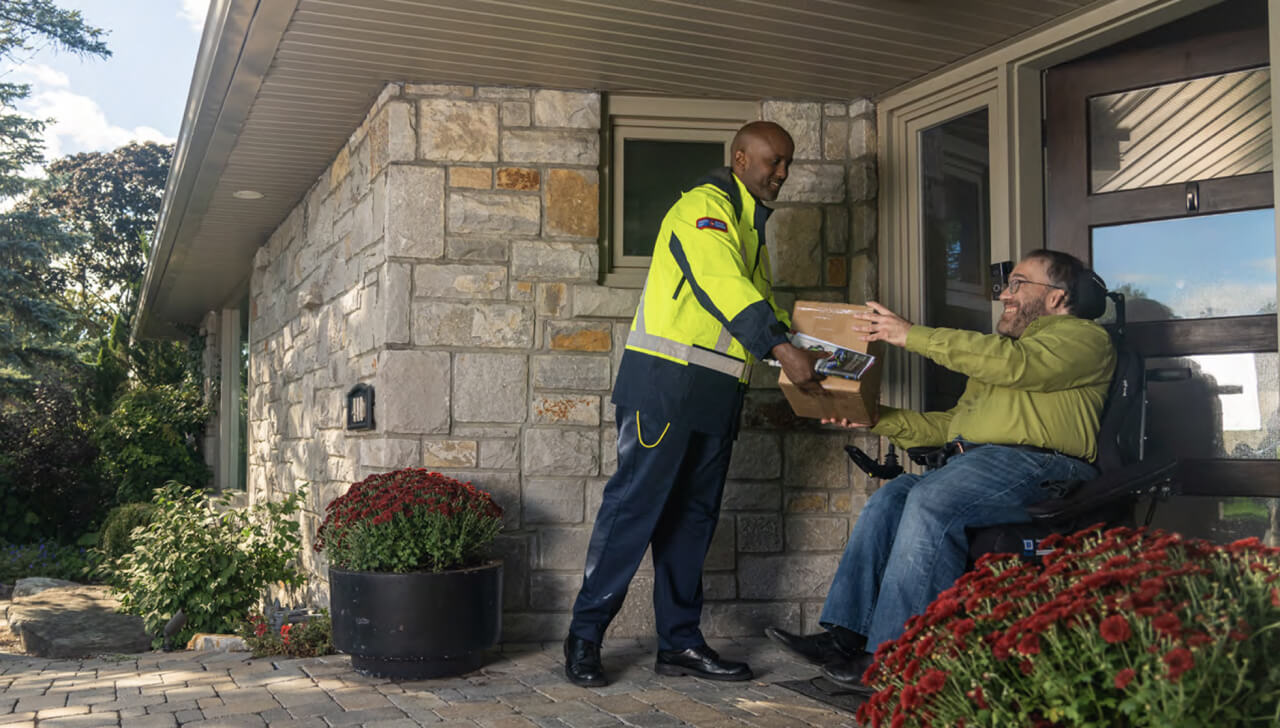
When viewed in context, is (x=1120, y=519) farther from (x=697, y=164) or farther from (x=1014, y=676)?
(x=697, y=164)

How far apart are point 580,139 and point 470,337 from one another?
968mm

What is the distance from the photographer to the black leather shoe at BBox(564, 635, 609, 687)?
366 centimetres

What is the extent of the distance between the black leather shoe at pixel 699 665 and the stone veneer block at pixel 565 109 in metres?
2.22

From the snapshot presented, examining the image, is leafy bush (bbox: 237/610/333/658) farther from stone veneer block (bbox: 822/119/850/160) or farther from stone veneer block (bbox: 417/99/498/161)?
stone veneer block (bbox: 822/119/850/160)

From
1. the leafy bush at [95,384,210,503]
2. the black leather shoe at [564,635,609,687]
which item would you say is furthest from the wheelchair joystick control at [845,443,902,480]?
the leafy bush at [95,384,210,503]

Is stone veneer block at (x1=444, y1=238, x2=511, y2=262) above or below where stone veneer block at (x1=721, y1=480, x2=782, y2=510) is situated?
above

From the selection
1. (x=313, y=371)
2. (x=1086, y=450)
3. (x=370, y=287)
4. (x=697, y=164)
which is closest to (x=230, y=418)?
(x=313, y=371)

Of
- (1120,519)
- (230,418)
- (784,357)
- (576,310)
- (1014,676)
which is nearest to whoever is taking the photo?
(1014,676)

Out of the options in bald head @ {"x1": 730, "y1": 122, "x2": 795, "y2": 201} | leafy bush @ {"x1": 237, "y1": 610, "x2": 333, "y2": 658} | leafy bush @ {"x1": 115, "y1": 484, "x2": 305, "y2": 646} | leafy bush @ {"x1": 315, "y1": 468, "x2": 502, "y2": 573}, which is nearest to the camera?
bald head @ {"x1": 730, "y1": 122, "x2": 795, "y2": 201}

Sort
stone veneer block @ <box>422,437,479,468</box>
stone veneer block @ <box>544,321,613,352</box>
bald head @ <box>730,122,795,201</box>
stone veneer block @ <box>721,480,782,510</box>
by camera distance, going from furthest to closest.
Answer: stone veneer block @ <box>721,480,782,510</box> < stone veneer block @ <box>544,321,613,352</box> < stone veneer block @ <box>422,437,479,468</box> < bald head @ <box>730,122,795,201</box>

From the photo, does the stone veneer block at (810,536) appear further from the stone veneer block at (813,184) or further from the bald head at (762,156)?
the bald head at (762,156)

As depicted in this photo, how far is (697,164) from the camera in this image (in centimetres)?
486

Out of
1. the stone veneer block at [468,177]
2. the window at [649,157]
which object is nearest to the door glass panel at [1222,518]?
the window at [649,157]

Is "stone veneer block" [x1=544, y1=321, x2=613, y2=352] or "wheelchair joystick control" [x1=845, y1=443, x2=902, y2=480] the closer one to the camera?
"wheelchair joystick control" [x1=845, y1=443, x2=902, y2=480]
